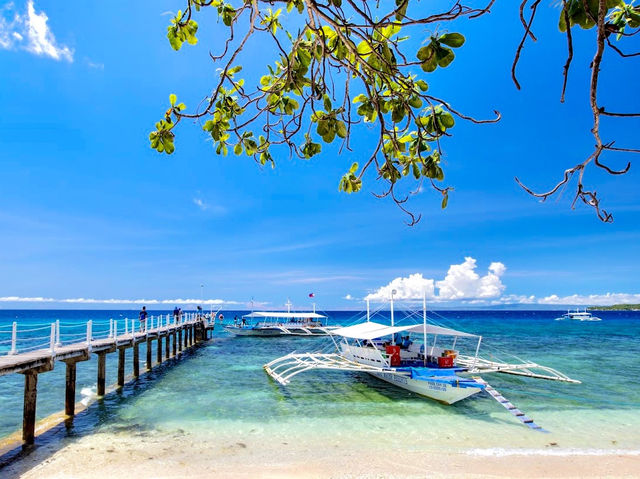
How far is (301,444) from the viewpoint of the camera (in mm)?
11133

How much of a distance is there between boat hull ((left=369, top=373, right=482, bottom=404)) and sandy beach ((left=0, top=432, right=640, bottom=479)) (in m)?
3.95

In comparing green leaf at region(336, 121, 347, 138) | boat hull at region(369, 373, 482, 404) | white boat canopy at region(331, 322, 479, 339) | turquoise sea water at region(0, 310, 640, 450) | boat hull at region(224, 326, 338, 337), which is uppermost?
green leaf at region(336, 121, 347, 138)

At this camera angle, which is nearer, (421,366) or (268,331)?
(421,366)

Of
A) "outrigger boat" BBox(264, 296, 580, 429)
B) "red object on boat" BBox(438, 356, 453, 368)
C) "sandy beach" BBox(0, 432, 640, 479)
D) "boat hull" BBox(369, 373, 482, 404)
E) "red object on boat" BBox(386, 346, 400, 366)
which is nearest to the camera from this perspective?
"sandy beach" BBox(0, 432, 640, 479)

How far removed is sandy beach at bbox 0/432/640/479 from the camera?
9.15 meters

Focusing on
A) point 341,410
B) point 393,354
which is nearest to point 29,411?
point 341,410

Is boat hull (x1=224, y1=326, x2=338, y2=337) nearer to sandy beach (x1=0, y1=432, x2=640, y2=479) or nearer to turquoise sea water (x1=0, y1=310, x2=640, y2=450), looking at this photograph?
turquoise sea water (x1=0, y1=310, x2=640, y2=450)

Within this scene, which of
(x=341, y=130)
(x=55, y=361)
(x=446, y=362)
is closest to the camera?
(x=341, y=130)

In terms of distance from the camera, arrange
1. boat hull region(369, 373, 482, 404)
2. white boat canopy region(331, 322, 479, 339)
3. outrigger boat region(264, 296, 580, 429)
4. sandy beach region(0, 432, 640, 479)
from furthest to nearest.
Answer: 1. white boat canopy region(331, 322, 479, 339)
2. outrigger boat region(264, 296, 580, 429)
3. boat hull region(369, 373, 482, 404)
4. sandy beach region(0, 432, 640, 479)

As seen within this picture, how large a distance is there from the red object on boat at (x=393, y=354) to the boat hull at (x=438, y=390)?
71 centimetres

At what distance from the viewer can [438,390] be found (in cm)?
1521

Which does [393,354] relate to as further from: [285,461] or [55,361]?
[55,361]

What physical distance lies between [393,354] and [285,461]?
863 centimetres

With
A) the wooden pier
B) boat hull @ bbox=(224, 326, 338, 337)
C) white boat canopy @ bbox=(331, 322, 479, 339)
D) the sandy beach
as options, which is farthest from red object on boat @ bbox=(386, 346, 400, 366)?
boat hull @ bbox=(224, 326, 338, 337)
